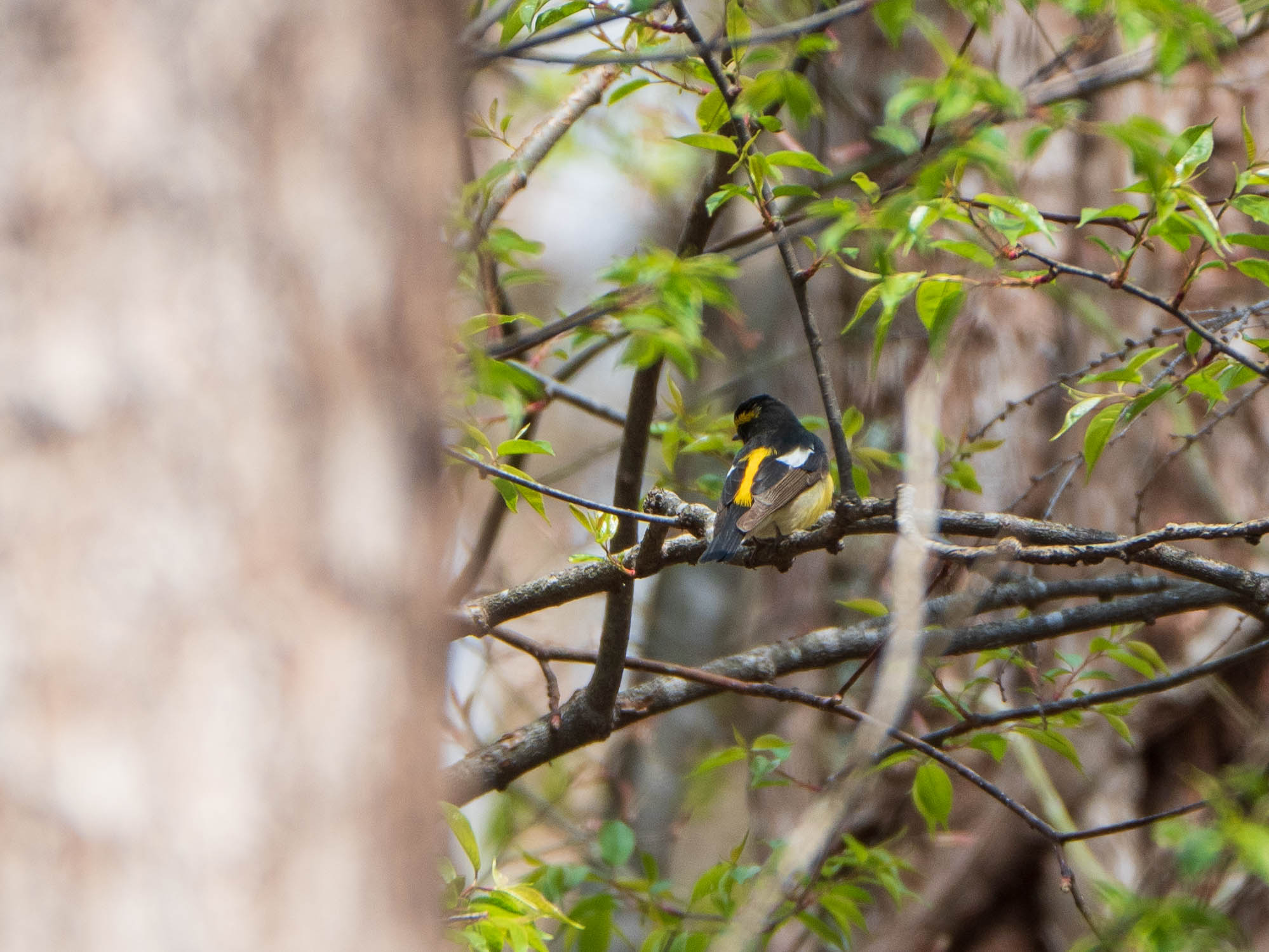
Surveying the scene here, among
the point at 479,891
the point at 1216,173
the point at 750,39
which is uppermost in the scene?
the point at 1216,173

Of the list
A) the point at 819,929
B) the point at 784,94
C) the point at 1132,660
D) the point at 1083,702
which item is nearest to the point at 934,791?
the point at 1083,702

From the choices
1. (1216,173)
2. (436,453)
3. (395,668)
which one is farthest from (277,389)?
(1216,173)

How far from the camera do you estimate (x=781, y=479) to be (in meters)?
4.56

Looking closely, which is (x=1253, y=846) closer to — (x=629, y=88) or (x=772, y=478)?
(x=629, y=88)

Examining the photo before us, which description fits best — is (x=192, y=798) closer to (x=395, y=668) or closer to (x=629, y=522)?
(x=395, y=668)

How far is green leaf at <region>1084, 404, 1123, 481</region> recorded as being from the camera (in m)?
2.52

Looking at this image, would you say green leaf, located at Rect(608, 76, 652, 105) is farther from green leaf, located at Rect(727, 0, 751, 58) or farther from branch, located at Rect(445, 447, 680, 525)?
branch, located at Rect(445, 447, 680, 525)

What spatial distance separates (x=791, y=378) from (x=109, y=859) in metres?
5.88

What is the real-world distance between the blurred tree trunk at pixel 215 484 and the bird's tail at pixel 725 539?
2103 millimetres

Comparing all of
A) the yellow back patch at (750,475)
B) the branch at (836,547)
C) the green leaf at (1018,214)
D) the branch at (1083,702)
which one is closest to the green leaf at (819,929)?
the branch at (1083,702)

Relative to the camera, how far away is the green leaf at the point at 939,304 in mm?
2285

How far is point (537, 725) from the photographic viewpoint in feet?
10.4

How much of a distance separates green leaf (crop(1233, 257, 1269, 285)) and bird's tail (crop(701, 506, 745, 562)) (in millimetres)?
1586

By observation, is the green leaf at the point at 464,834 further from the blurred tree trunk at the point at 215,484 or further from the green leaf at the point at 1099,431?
the green leaf at the point at 1099,431
